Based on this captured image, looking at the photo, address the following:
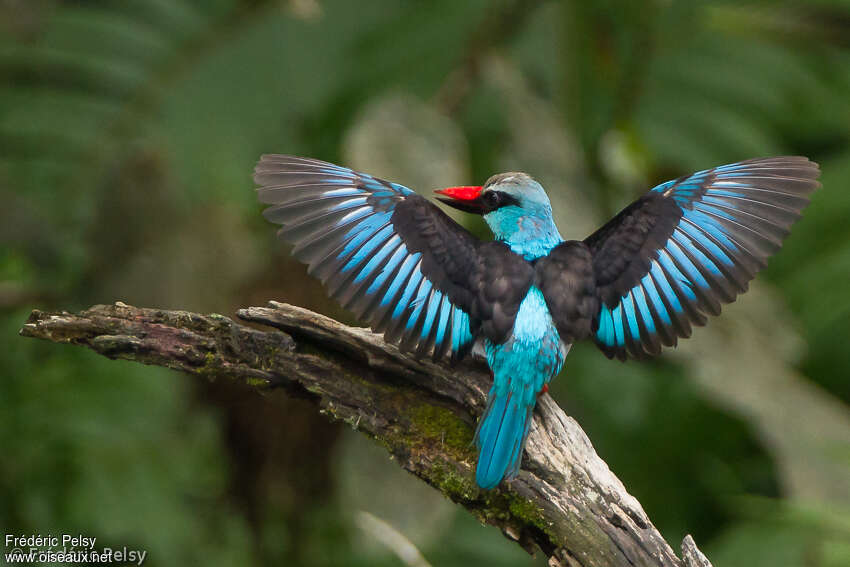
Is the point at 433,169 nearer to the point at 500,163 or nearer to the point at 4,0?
the point at 500,163

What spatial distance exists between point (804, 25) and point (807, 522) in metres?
2.97

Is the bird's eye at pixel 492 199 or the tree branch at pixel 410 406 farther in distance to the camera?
the bird's eye at pixel 492 199

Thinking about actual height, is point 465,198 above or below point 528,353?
above

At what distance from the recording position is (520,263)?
2.68 meters

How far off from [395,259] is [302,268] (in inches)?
82.5

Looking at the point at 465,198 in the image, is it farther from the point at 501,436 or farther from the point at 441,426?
the point at 501,436

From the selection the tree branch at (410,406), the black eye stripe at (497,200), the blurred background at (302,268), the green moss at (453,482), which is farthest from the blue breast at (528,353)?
the blurred background at (302,268)

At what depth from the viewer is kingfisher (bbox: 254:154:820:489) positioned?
2527 millimetres

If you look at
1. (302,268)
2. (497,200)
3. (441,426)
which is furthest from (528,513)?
(302,268)

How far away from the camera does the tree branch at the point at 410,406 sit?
2324 millimetres

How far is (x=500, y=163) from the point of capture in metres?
4.87

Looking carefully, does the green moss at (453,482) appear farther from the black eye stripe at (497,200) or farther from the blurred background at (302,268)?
the blurred background at (302,268)

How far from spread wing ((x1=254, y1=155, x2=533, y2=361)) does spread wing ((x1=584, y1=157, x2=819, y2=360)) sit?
0.29 meters

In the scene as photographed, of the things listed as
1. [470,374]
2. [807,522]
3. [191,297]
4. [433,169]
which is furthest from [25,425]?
[807,522]
